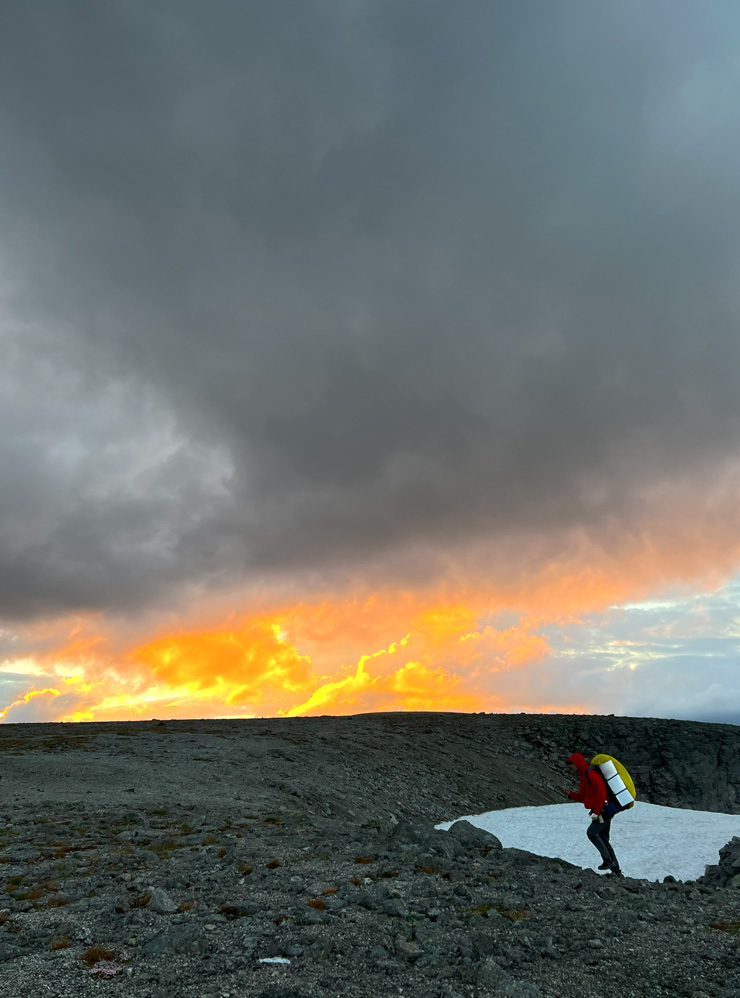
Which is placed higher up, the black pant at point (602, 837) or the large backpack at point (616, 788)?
the large backpack at point (616, 788)

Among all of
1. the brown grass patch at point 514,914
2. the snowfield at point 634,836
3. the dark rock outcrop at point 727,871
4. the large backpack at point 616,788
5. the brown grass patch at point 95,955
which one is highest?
the large backpack at point 616,788

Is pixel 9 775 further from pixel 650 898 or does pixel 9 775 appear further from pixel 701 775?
pixel 701 775

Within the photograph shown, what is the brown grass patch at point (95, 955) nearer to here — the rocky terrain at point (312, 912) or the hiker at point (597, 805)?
the rocky terrain at point (312, 912)

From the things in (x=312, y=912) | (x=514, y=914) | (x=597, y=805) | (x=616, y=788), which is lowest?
(x=514, y=914)

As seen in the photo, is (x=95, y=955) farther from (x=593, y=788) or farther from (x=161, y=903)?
(x=593, y=788)

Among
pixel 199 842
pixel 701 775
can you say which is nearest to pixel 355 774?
pixel 199 842

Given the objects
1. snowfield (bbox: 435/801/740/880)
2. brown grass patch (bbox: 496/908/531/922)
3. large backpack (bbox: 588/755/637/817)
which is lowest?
snowfield (bbox: 435/801/740/880)

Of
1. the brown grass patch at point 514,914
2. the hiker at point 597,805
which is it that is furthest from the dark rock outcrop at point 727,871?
the brown grass patch at point 514,914

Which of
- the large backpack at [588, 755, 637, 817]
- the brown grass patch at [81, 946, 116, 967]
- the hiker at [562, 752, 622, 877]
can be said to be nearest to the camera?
the brown grass patch at [81, 946, 116, 967]

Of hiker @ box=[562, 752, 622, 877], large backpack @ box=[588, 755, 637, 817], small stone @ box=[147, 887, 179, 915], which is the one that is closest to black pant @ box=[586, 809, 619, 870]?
hiker @ box=[562, 752, 622, 877]

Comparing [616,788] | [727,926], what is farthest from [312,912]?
[616,788]

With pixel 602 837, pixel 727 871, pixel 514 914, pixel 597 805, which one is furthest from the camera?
pixel 727 871

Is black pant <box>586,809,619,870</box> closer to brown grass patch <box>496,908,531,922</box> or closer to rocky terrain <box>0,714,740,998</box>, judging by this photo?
rocky terrain <box>0,714,740,998</box>

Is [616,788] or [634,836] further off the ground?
[616,788]
